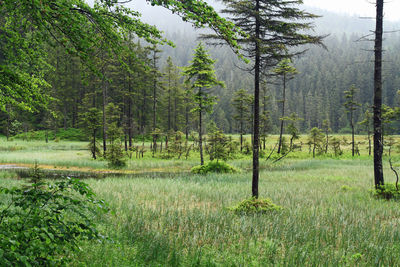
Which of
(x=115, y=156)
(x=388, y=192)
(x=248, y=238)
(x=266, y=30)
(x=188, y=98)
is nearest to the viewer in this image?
(x=248, y=238)

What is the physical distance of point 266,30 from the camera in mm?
8742

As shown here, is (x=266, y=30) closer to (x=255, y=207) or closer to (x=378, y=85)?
(x=378, y=85)

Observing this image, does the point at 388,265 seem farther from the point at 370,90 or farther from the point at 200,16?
the point at 370,90

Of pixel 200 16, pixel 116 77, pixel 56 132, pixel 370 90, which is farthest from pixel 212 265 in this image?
pixel 370 90

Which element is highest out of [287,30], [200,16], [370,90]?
[370,90]

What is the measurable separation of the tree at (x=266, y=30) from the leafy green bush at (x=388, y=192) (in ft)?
19.9

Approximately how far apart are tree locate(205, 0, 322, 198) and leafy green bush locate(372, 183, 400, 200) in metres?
6.05

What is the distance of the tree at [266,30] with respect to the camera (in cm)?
822

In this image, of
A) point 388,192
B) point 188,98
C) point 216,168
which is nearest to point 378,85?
point 388,192

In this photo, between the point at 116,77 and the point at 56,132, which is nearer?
the point at 116,77

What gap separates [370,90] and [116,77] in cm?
11361

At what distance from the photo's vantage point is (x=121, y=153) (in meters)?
22.8

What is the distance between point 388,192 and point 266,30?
8.61m

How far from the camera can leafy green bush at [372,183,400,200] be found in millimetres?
10148
